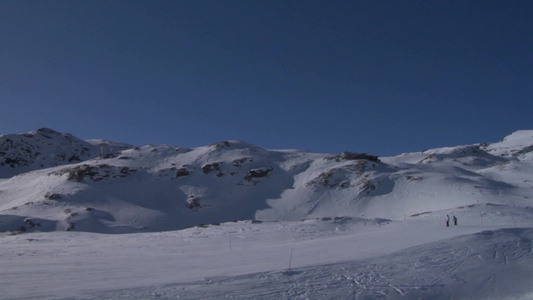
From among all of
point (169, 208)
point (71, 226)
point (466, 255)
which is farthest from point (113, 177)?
point (466, 255)

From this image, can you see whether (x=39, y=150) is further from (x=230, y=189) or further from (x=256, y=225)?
(x=256, y=225)

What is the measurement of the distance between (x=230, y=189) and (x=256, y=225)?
31.9 meters

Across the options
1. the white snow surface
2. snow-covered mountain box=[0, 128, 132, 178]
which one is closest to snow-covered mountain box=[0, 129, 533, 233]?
the white snow surface

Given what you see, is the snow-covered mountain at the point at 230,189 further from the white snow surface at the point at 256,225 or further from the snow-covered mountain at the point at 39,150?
the snow-covered mountain at the point at 39,150

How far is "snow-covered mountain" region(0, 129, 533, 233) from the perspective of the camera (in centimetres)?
4988

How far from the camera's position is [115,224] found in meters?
49.1

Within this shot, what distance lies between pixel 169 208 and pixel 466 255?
48362 millimetres

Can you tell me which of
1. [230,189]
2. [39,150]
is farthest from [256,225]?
[39,150]

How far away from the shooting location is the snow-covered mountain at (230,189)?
164ft

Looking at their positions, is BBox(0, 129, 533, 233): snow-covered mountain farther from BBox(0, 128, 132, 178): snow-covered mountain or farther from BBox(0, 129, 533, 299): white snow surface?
BBox(0, 128, 132, 178): snow-covered mountain

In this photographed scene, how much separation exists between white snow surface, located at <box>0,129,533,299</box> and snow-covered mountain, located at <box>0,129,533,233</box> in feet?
0.95

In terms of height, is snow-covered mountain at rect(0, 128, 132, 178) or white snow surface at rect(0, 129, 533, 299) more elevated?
snow-covered mountain at rect(0, 128, 132, 178)

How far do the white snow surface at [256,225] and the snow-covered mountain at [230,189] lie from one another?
0.29 meters

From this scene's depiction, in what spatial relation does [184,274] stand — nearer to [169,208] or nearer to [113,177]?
[169,208]
